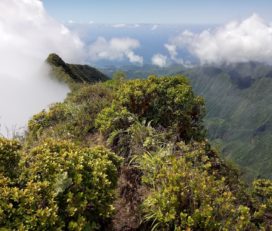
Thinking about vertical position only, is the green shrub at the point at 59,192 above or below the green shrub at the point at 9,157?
below

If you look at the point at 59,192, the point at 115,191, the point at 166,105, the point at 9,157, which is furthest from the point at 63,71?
the point at 59,192

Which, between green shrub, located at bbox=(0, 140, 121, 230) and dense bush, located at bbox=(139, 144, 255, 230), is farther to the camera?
dense bush, located at bbox=(139, 144, 255, 230)

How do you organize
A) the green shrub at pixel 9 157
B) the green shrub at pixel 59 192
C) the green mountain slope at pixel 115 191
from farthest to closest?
1. the green shrub at pixel 9 157
2. the green mountain slope at pixel 115 191
3. the green shrub at pixel 59 192

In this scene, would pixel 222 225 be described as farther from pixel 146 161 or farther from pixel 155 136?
pixel 155 136

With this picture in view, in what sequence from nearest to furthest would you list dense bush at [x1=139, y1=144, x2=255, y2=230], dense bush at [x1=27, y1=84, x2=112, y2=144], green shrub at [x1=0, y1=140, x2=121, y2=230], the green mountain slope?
green shrub at [x1=0, y1=140, x2=121, y2=230], the green mountain slope, dense bush at [x1=139, y1=144, x2=255, y2=230], dense bush at [x1=27, y1=84, x2=112, y2=144]

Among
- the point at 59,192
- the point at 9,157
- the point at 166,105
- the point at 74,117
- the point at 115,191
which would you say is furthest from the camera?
the point at 74,117

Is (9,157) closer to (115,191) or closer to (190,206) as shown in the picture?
(115,191)

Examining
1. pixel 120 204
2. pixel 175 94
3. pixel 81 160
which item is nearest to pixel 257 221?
pixel 120 204

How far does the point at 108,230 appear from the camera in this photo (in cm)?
761

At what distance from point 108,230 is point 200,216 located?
211 cm

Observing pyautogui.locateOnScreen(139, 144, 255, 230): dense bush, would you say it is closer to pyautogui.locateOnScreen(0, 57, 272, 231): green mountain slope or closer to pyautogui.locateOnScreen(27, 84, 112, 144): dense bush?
pyautogui.locateOnScreen(0, 57, 272, 231): green mountain slope

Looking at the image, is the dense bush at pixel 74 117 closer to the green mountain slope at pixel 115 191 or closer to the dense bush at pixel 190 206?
the green mountain slope at pixel 115 191

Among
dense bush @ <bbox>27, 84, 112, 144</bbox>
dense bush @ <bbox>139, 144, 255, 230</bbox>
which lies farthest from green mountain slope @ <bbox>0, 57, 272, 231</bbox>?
dense bush @ <bbox>27, 84, 112, 144</bbox>

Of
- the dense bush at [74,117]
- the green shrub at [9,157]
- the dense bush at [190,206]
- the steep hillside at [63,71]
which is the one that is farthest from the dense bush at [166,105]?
the steep hillside at [63,71]
